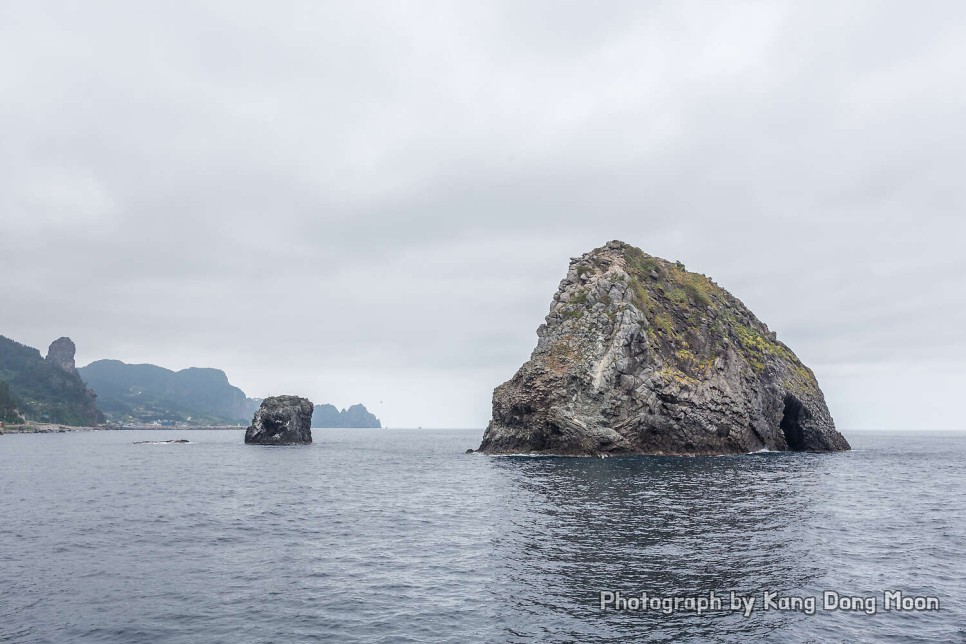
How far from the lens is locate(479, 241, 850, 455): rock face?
96.7 meters

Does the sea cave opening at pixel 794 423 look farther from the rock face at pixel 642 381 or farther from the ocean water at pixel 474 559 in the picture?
the ocean water at pixel 474 559

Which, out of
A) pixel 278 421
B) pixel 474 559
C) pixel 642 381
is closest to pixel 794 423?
pixel 642 381

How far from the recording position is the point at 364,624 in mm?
22547

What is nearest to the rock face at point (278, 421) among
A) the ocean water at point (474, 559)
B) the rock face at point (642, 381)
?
the rock face at point (642, 381)

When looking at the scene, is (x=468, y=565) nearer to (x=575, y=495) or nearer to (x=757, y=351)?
(x=575, y=495)

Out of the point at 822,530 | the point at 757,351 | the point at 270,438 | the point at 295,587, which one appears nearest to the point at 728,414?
the point at 757,351

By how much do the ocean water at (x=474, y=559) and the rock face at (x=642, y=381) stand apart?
105 feet

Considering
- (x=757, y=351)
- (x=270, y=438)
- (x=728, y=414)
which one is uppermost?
(x=757, y=351)

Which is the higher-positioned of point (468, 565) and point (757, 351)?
point (757, 351)

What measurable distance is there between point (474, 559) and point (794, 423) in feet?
383

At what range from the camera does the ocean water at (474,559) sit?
884 inches

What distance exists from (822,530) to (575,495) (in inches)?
822

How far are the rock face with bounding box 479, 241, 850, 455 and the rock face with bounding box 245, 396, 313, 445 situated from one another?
238 feet

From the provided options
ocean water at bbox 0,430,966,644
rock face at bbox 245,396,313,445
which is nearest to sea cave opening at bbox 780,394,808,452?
ocean water at bbox 0,430,966,644
